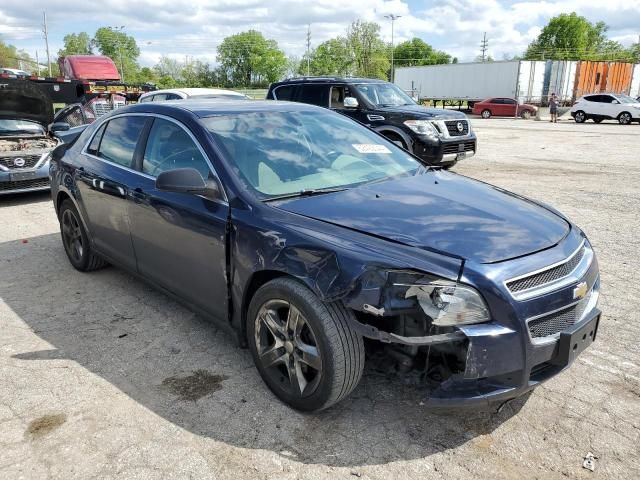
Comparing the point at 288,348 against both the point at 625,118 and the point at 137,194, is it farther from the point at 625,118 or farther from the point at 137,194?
the point at 625,118

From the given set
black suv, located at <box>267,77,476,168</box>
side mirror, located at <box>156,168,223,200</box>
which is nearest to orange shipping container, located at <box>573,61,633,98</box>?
black suv, located at <box>267,77,476,168</box>

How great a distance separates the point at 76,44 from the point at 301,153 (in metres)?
124

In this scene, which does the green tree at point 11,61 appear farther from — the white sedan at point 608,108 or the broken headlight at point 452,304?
the broken headlight at point 452,304

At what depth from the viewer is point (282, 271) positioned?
2.76 meters

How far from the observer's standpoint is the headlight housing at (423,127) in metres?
9.85

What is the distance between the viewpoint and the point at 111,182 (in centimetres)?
414

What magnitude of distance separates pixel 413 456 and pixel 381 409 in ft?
1.32

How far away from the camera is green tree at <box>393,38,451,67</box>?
122 meters

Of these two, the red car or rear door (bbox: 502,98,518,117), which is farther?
rear door (bbox: 502,98,518,117)

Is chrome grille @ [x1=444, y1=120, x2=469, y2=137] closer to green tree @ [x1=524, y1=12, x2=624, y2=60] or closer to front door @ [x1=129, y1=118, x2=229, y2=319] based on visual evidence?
front door @ [x1=129, y1=118, x2=229, y2=319]

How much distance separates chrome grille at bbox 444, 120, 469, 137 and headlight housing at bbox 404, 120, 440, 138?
1.30ft

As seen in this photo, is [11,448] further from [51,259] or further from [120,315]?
[51,259]

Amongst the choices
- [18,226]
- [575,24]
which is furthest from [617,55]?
[18,226]

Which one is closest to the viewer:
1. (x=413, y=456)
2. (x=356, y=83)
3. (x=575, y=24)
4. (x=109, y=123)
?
(x=413, y=456)
